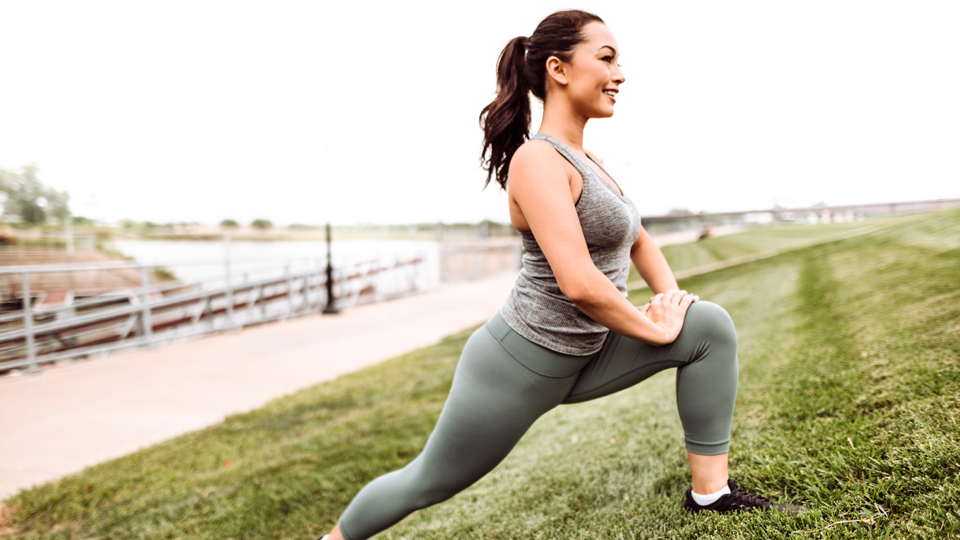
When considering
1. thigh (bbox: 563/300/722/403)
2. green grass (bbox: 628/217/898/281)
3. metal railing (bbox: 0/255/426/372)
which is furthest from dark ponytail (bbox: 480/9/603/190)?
green grass (bbox: 628/217/898/281)

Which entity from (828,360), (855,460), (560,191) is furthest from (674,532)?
(828,360)

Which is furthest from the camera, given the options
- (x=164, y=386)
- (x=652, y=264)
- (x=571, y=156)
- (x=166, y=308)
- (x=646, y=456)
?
(x=166, y=308)

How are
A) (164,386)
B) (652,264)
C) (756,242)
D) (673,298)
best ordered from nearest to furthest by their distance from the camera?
(673,298) → (652,264) → (164,386) → (756,242)

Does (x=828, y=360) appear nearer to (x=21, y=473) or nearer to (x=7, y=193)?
(x=21, y=473)

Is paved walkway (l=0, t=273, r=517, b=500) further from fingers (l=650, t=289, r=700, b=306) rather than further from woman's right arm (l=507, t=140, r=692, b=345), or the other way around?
fingers (l=650, t=289, r=700, b=306)

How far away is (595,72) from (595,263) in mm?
495

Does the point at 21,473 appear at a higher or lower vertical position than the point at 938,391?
lower

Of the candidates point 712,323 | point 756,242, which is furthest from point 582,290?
point 756,242

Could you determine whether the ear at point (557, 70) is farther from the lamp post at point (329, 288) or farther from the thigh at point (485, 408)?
the lamp post at point (329, 288)

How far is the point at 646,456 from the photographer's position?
2371 mm

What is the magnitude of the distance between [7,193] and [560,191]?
28831mm

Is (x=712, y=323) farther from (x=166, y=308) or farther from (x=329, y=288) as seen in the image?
(x=166, y=308)

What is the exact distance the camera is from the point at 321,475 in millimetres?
3156

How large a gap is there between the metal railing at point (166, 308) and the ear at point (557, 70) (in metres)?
6.32
